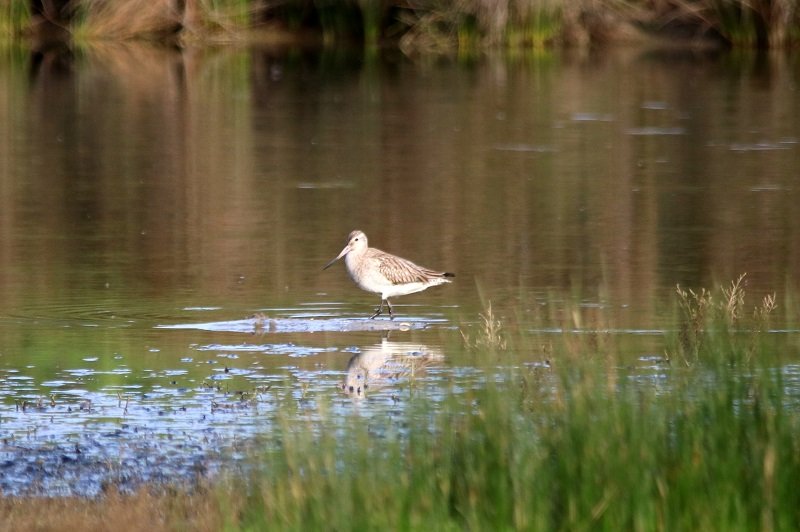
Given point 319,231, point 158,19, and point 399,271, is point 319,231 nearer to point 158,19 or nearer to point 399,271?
point 399,271

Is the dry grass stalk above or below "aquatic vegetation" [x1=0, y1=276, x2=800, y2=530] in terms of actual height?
above

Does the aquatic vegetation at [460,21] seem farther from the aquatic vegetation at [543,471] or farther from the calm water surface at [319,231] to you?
the aquatic vegetation at [543,471]

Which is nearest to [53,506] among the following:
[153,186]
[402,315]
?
[402,315]

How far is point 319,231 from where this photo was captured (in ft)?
49.9

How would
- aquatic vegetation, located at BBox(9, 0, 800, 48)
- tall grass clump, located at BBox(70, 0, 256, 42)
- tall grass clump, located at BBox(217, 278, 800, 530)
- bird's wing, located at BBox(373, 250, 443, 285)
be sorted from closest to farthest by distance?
tall grass clump, located at BBox(217, 278, 800, 530)
bird's wing, located at BBox(373, 250, 443, 285)
aquatic vegetation, located at BBox(9, 0, 800, 48)
tall grass clump, located at BBox(70, 0, 256, 42)

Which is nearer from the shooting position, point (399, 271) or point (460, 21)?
point (399, 271)

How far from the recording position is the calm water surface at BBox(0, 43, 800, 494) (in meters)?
9.13

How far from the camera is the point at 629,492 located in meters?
6.38

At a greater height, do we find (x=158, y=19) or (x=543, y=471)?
(x=158, y=19)

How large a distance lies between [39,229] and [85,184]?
123 inches

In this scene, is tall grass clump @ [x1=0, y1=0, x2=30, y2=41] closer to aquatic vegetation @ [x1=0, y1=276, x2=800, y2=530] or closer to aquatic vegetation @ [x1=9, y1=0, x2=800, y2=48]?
aquatic vegetation @ [x1=9, y1=0, x2=800, y2=48]

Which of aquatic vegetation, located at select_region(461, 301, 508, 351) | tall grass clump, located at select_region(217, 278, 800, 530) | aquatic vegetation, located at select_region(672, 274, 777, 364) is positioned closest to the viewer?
tall grass clump, located at select_region(217, 278, 800, 530)

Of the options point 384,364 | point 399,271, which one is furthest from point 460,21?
point 384,364

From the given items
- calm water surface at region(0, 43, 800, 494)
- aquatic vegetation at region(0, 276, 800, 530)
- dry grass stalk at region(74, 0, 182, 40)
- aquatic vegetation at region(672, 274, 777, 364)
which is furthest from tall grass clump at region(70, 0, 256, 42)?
aquatic vegetation at region(0, 276, 800, 530)
